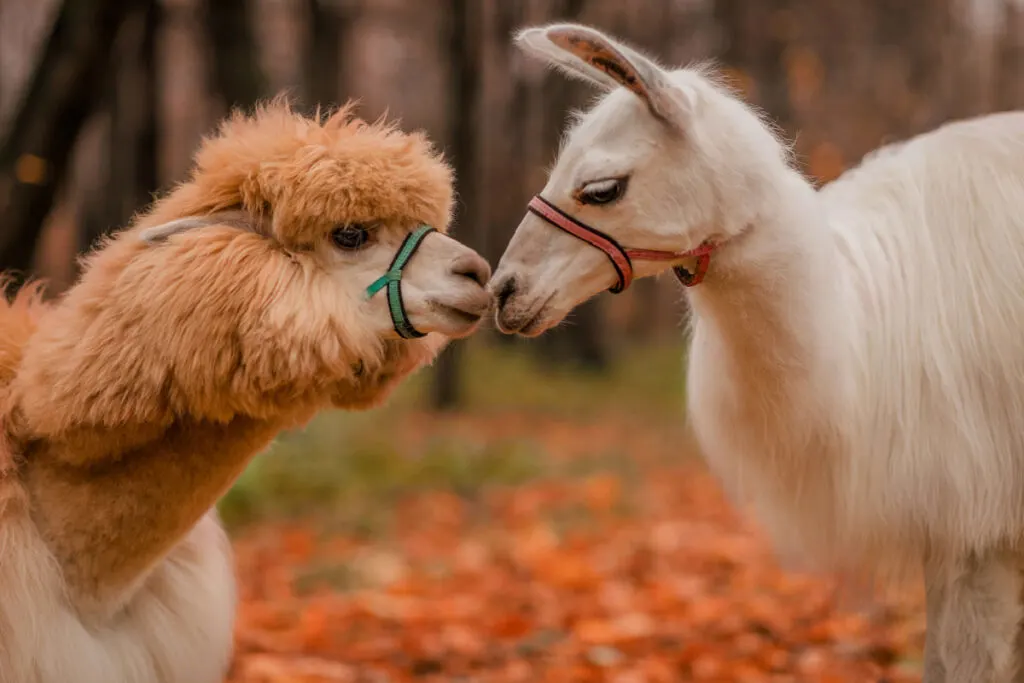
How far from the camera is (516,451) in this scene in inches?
356

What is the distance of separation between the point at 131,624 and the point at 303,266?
1141 millimetres

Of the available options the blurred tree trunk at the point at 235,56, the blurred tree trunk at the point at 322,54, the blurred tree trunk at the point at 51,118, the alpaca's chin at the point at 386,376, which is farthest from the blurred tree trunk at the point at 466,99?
the alpaca's chin at the point at 386,376

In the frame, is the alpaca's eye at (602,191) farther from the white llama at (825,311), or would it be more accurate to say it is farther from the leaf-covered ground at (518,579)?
the leaf-covered ground at (518,579)

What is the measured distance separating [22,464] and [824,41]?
15008 mm

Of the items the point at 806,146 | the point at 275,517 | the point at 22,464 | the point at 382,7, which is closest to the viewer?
the point at 22,464

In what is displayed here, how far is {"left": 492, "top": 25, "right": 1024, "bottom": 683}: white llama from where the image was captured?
2744 mm

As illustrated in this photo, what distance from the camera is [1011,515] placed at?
285 centimetres

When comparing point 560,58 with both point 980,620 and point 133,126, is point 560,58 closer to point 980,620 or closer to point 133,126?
point 980,620

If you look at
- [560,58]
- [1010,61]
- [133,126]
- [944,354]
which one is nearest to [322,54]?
[133,126]

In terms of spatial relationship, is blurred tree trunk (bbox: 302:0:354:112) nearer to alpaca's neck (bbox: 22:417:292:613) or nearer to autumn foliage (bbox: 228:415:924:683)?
autumn foliage (bbox: 228:415:924:683)

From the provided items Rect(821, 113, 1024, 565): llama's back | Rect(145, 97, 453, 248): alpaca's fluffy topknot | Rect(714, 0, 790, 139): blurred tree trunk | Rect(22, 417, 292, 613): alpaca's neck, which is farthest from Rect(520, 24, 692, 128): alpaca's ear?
Rect(714, 0, 790, 139): blurred tree trunk

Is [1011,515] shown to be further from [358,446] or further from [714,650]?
[358,446]

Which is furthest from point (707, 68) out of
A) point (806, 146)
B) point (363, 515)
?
point (806, 146)

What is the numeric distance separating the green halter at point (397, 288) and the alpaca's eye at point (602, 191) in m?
0.51
